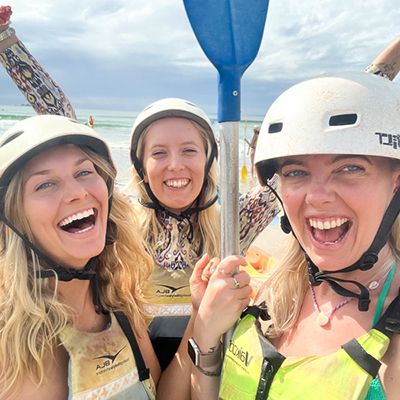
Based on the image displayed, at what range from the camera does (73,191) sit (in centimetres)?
189

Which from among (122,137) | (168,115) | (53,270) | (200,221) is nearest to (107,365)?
(53,270)

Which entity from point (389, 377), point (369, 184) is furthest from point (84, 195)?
point (389, 377)

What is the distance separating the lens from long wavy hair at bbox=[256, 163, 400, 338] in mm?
1848

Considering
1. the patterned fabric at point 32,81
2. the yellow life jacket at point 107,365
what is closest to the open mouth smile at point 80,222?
the yellow life jacket at point 107,365

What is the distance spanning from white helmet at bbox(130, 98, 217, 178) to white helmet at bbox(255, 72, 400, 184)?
1.34 m

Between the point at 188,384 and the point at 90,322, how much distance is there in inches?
22.6

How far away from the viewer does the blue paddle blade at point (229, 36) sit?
65.9 inches

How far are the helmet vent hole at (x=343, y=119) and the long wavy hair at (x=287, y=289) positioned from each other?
0.49 metres

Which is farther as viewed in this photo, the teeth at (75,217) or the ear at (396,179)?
the teeth at (75,217)

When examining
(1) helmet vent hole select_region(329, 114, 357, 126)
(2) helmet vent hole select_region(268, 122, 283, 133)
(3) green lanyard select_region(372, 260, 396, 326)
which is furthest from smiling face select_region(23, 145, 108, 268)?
(3) green lanyard select_region(372, 260, 396, 326)

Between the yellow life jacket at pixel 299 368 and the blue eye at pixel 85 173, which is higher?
the blue eye at pixel 85 173

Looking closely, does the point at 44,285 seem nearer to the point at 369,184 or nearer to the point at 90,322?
the point at 90,322

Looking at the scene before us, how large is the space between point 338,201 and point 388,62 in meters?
1.70

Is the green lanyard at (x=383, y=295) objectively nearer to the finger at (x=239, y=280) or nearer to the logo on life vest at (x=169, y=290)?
the finger at (x=239, y=280)
